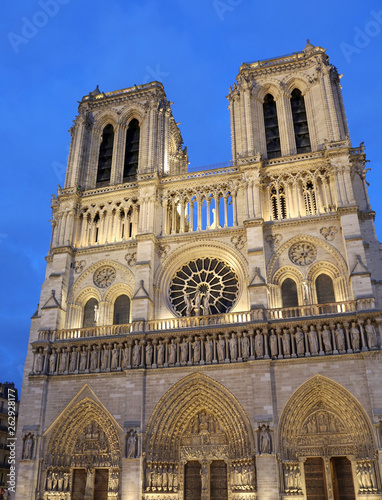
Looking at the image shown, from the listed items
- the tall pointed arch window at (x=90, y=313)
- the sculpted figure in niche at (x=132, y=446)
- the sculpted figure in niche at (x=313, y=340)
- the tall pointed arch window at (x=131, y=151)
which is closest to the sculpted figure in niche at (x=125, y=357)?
the sculpted figure in niche at (x=132, y=446)

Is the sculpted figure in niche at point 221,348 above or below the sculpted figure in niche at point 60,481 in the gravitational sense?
above

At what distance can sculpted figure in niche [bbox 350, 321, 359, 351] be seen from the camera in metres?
19.2

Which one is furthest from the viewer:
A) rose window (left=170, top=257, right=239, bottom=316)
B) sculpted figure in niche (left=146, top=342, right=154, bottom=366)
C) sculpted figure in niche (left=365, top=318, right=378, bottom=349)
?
rose window (left=170, top=257, right=239, bottom=316)

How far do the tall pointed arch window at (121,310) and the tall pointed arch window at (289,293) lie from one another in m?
7.65

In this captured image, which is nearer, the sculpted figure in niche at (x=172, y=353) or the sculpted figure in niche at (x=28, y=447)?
the sculpted figure in niche at (x=28, y=447)

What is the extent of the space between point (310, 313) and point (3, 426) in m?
24.5

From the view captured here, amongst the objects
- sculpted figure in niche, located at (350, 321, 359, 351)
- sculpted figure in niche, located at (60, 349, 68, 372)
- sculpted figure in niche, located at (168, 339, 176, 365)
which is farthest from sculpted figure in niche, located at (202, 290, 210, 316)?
sculpted figure in niche, located at (60, 349, 68, 372)

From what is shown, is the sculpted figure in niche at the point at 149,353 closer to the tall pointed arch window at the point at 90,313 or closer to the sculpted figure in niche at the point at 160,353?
the sculpted figure in niche at the point at 160,353

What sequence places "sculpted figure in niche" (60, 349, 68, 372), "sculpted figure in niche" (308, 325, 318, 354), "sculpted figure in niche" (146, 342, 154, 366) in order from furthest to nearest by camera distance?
"sculpted figure in niche" (60, 349, 68, 372) < "sculpted figure in niche" (146, 342, 154, 366) < "sculpted figure in niche" (308, 325, 318, 354)

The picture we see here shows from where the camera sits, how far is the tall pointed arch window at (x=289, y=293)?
2230cm

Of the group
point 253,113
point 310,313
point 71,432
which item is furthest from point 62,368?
point 253,113

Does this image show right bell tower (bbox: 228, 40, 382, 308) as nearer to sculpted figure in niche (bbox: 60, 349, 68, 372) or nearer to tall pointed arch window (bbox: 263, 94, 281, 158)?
tall pointed arch window (bbox: 263, 94, 281, 158)

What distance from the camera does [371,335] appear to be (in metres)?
19.1

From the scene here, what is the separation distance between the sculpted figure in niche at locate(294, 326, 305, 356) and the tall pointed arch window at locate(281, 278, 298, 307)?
230 cm
